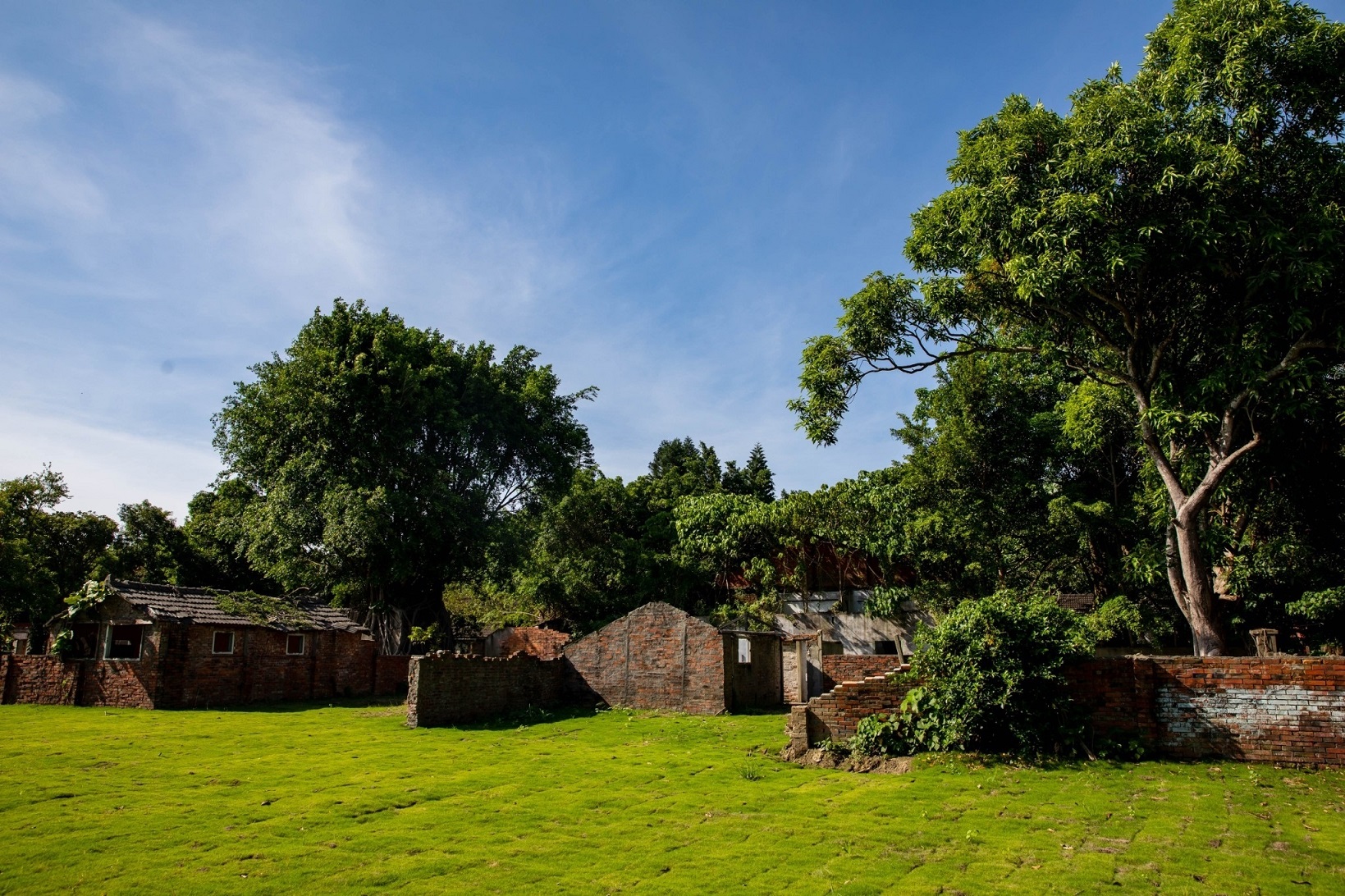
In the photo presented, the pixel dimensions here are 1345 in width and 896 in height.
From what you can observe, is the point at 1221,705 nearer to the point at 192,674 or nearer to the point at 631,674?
the point at 631,674

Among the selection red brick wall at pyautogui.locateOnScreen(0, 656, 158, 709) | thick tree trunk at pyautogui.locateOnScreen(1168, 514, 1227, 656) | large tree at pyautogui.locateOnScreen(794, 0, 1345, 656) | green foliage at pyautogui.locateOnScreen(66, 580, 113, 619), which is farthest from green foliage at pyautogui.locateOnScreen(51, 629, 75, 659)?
thick tree trunk at pyautogui.locateOnScreen(1168, 514, 1227, 656)

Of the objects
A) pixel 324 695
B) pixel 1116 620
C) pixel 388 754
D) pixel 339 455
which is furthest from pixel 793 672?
pixel 339 455

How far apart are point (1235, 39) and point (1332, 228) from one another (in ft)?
12.8

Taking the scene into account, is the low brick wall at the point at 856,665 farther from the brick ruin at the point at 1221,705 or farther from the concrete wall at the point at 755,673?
the concrete wall at the point at 755,673

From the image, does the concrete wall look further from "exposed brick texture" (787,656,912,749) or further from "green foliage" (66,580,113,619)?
"green foliage" (66,580,113,619)

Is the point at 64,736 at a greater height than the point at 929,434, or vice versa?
the point at 929,434

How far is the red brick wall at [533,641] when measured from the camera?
3259 centimetres

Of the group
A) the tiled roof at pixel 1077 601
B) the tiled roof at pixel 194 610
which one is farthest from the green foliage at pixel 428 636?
the tiled roof at pixel 1077 601

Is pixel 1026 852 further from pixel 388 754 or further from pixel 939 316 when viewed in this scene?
pixel 939 316

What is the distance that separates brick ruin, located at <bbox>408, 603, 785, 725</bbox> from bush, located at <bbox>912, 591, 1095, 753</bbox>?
27.0 ft

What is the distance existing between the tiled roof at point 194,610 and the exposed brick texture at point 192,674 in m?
0.22

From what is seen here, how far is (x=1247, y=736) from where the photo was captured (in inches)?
455

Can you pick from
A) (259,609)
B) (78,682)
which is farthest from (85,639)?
(259,609)

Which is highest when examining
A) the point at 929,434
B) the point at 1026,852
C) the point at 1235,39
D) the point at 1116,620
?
the point at 1235,39
